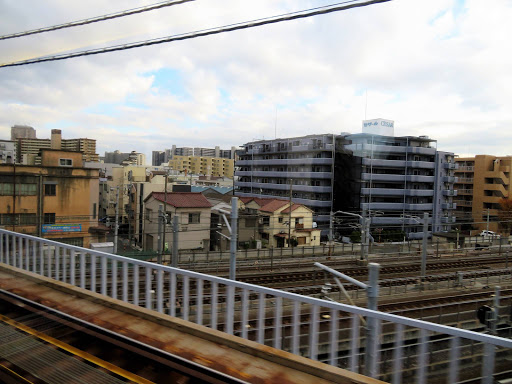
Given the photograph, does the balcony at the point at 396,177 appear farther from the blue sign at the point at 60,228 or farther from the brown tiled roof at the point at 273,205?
the blue sign at the point at 60,228

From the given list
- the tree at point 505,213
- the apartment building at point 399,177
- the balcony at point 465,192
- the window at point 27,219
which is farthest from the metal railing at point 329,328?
the balcony at point 465,192

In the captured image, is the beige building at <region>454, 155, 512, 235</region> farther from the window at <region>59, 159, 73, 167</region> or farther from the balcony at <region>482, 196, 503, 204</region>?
the window at <region>59, 159, 73, 167</region>

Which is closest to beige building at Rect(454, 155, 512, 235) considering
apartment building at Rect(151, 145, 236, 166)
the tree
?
the tree

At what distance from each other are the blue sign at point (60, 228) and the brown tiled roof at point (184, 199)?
378 centimetres

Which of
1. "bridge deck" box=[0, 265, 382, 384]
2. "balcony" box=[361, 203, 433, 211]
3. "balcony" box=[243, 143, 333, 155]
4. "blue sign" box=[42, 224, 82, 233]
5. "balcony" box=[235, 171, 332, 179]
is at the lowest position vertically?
"blue sign" box=[42, 224, 82, 233]

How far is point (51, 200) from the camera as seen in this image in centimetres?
1430

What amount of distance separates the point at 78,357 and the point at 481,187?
33.7m

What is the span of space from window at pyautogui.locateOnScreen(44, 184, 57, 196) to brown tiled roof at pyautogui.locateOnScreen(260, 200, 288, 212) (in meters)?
9.52

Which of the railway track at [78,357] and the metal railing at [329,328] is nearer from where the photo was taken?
the metal railing at [329,328]

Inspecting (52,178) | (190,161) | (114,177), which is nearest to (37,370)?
(52,178)

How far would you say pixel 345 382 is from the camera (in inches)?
77.4

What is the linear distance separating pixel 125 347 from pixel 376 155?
74.0ft

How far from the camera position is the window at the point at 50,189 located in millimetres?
14297

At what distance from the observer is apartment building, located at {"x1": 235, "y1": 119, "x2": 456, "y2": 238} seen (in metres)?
22.5
